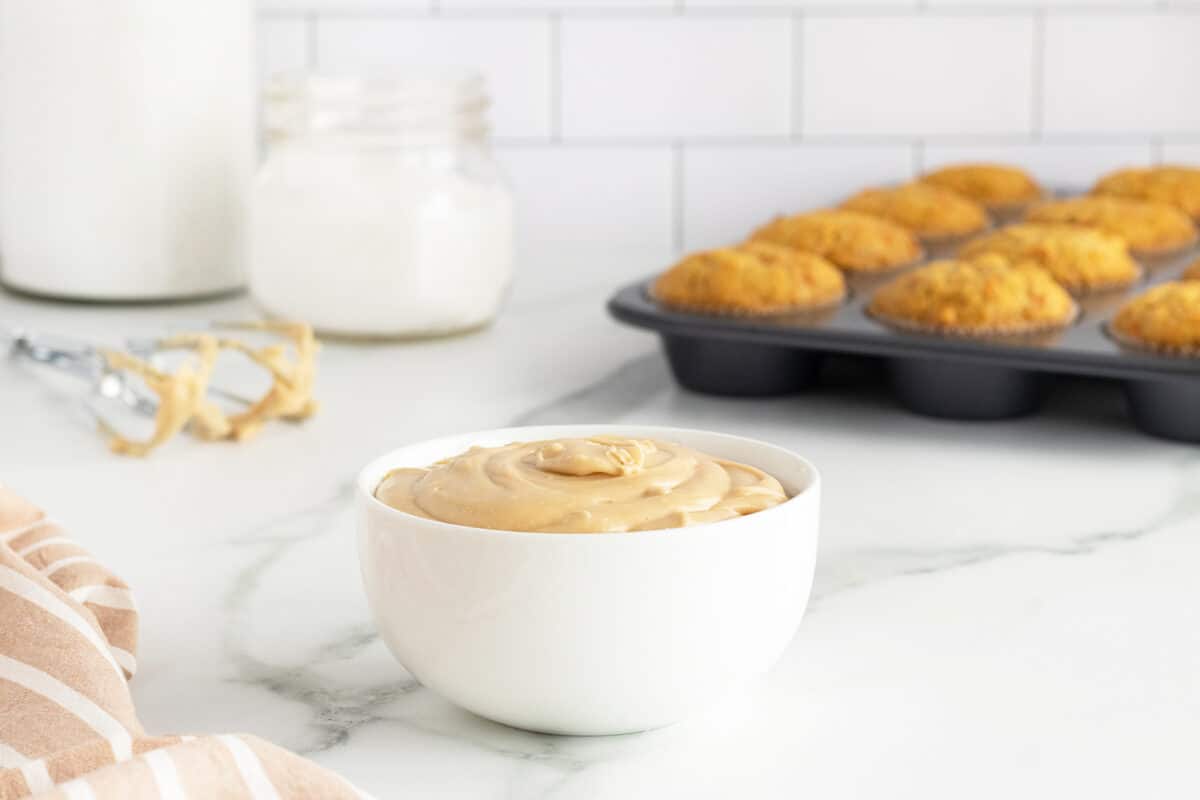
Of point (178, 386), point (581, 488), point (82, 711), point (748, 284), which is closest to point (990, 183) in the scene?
point (748, 284)

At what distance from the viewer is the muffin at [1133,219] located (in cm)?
133

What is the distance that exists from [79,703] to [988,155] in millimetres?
1370

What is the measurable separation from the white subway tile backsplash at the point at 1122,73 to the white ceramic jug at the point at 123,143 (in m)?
0.85

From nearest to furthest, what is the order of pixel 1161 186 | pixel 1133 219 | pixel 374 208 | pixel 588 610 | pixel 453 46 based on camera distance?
pixel 588 610, pixel 374 208, pixel 1133 219, pixel 1161 186, pixel 453 46

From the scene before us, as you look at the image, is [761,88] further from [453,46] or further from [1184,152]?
[1184,152]

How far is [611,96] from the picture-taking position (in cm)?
168

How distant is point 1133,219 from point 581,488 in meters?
0.92

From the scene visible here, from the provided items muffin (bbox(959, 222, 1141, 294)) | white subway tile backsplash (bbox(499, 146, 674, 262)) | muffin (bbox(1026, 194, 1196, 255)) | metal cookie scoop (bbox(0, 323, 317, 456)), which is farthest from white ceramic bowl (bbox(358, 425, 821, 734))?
white subway tile backsplash (bbox(499, 146, 674, 262))

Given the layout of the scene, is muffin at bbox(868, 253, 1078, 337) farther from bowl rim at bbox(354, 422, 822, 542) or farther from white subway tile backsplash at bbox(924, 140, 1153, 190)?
white subway tile backsplash at bbox(924, 140, 1153, 190)

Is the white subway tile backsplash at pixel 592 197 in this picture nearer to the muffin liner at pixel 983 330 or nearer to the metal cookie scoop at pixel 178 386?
the metal cookie scoop at pixel 178 386

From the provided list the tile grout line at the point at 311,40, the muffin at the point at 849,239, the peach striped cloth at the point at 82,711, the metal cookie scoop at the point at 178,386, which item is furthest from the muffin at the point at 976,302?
the tile grout line at the point at 311,40

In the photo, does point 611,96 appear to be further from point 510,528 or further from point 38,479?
point 510,528

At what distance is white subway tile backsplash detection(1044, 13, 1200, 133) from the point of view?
1673 mm

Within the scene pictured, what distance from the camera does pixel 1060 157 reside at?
1712 millimetres
